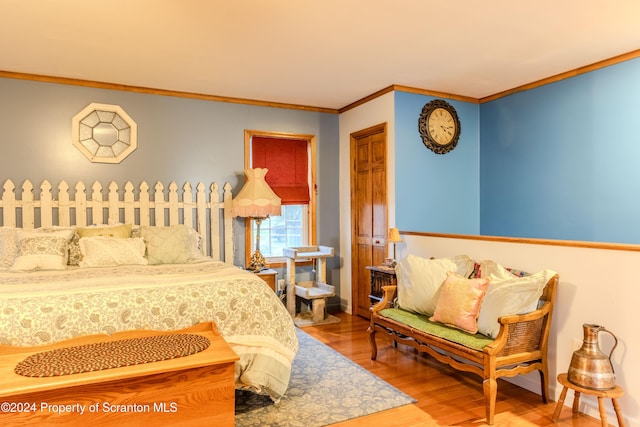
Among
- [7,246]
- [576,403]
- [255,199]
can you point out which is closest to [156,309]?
[7,246]

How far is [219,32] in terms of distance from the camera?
9.62ft

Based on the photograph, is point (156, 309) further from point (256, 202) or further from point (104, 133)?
point (104, 133)

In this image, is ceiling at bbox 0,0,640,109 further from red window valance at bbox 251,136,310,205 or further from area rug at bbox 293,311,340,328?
area rug at bbox 293,311,340,328

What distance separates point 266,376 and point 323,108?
3383 millimetres

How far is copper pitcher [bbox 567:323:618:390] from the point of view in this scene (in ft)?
7.39

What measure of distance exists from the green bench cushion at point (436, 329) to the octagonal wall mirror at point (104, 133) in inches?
115

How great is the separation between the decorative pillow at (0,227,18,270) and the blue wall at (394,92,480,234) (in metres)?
3.28

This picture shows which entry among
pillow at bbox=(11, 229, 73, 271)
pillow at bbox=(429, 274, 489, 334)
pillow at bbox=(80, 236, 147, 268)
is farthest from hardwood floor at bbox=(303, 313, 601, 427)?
pillow at bbox=(11, 229, 73, 271)

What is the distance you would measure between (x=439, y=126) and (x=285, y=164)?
5.79ft

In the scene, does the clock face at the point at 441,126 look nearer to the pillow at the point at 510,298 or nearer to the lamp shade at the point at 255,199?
the lamp shade at the point at 255,199

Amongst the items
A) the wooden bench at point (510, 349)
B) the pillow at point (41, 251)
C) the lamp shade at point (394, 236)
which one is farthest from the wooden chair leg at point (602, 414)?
the pillow at point (41, 251)

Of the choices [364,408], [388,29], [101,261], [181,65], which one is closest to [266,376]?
[364,408]

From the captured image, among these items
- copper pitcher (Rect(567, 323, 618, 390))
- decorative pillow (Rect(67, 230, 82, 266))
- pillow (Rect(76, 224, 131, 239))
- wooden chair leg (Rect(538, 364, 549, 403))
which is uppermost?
pillow (Rect(76, 224, 131, 239))

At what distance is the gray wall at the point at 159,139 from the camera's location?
3781 millimetres
